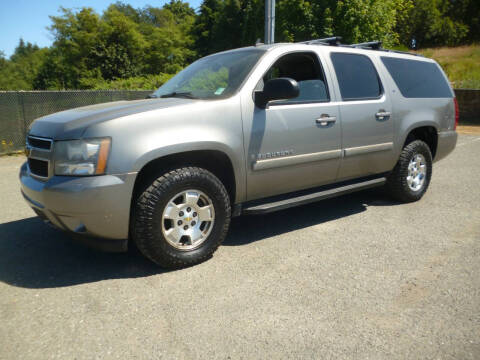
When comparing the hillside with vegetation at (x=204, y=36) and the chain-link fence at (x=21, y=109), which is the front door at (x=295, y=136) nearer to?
the chain-link fence at (x=21, y=109)

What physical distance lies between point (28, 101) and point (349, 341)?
9814mm

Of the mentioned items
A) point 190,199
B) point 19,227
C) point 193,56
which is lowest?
point 19,227

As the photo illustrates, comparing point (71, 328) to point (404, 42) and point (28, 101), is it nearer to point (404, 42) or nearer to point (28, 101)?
point (28, 101)

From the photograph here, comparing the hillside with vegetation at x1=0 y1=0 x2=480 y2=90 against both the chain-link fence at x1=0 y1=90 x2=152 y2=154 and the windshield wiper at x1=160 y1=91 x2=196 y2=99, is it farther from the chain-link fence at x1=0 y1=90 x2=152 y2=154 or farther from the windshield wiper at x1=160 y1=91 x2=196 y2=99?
the windshield wiper at x1=160 y1=91 x2=196 y2=99

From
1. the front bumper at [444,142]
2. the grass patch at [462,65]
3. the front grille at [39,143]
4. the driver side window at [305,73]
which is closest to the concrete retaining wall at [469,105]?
the grass patch at [462,65]

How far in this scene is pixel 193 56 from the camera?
5262 cm

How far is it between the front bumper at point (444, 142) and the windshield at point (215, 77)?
10.0 ft

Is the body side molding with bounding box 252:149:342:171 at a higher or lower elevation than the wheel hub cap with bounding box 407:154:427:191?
higher

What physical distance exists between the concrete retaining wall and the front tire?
17188mm

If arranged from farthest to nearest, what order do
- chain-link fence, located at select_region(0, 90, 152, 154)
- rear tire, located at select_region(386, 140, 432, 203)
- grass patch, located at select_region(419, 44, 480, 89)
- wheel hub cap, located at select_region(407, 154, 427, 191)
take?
1. grass patch, located at select_region(419, 44, 480, 89)
2. chain-link fence, located at select_region(0, 90, 152, 154)
3. wheel hub cap, located at select_region(407, 154, 427, 191)
4. rear tire, located at select_region(386, 140, 432, 203)

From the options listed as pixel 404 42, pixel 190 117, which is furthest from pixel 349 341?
pixel 404 42

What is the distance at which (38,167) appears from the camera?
3.13 meters

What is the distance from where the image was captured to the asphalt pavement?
2.30 metres

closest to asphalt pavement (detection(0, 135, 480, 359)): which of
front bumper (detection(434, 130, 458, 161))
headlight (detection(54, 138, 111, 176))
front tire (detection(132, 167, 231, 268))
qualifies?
front tire (detection(132, 167, 231, 268))
